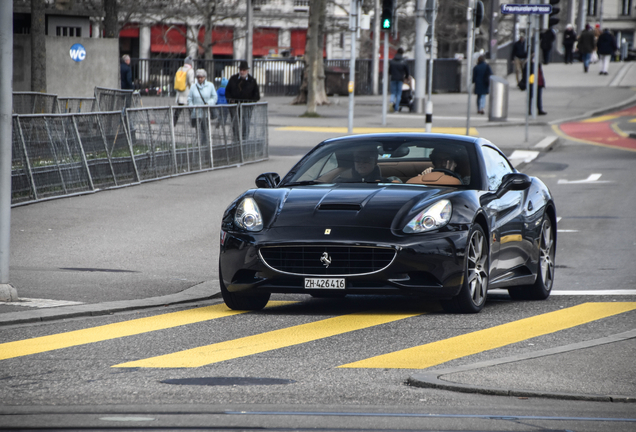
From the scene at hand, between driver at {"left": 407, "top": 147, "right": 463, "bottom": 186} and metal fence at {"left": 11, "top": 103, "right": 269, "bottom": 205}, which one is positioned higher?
driver at {"left": 407, "top": 147, "right": 463, "bottom": 186}

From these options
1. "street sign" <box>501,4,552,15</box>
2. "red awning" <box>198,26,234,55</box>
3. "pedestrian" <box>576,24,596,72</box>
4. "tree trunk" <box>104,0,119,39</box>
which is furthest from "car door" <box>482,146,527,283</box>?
"red awning" <box>198,26,234,55</box>

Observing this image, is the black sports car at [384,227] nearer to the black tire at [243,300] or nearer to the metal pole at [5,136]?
the black tire at [243,300]

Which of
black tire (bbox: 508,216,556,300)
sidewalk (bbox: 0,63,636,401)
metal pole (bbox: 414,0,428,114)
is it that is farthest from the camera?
metal pole (bbox: 414,0,428,114)

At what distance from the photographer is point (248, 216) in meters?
8.21

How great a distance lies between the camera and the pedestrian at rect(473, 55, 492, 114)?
3641 cm

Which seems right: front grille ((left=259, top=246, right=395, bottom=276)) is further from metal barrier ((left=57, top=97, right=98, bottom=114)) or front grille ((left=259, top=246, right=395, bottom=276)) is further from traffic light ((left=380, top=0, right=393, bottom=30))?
traffic light ((left=380, top=0, right=393, bottom=30))

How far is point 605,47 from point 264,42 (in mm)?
38721

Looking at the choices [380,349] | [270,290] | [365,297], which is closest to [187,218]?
[365,297]

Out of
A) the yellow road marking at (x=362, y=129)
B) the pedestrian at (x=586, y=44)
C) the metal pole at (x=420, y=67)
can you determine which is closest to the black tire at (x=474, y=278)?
the yellow road marking at (x=362, y=129)

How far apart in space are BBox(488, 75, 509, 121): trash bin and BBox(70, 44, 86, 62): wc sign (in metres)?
12.2

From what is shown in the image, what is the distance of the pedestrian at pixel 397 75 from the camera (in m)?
38.8

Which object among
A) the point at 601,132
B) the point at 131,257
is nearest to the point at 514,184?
the point at 131,257

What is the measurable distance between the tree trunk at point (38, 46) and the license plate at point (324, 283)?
677 inches

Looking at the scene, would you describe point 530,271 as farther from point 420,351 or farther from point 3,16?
point 3,16
